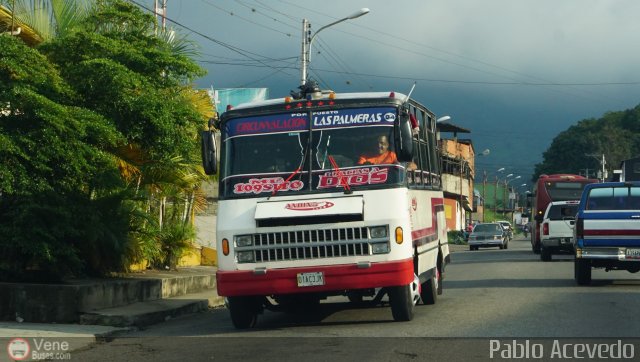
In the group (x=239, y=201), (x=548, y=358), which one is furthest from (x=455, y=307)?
(x=548, y=358)

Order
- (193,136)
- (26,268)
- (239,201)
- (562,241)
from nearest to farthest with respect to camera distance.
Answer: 1. (239,201)
2. (26,268)
3. (193,136)
4. (562,241)

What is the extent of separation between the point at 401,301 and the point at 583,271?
7.79 meters

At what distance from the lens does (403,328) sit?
41.0 ft

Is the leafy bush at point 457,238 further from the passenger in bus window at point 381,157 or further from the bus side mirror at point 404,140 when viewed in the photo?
the bus side mirror at point 404,140

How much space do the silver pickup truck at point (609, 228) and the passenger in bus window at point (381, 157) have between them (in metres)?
7.21

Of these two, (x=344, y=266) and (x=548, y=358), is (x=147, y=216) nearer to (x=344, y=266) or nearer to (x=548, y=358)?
(x=344, y=266)

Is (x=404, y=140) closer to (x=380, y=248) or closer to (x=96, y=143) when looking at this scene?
(x=380, y=248)

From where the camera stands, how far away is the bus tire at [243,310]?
13281 millimetres

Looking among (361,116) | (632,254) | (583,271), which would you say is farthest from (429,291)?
(583,271)

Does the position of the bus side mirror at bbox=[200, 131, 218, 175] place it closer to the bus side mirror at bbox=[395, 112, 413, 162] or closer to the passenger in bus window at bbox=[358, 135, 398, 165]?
the passenger in bus window at bbox=[358, 135, 398, 165]

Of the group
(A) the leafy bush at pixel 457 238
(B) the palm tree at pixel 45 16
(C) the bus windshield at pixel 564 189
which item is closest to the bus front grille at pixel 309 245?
(B) the palm tree at pixel 45 16

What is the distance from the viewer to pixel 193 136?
18.8 m

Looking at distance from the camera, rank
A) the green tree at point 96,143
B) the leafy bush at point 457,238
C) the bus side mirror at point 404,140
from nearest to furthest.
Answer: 1. the bus side mirror at point 404,140
2. the green tree at point 96,143
3. the leafy bush at point 457,238

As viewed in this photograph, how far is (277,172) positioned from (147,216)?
530 centimetres
